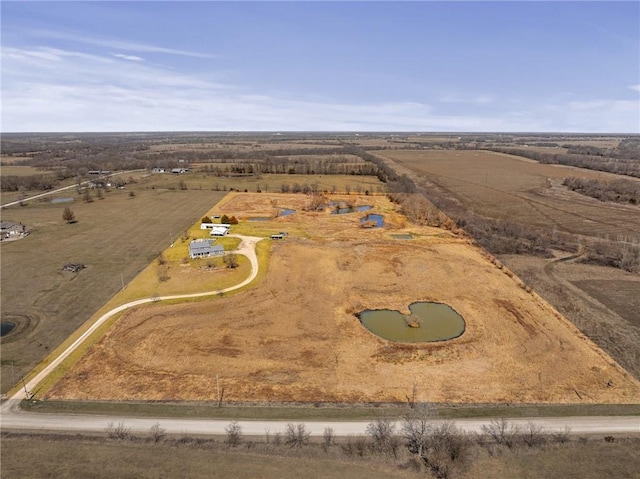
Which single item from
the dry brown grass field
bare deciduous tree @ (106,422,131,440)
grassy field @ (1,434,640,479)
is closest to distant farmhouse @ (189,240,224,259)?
bare deciduous tree @ (106,422,131,440)

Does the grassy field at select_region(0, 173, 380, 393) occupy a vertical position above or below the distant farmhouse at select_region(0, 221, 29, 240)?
below

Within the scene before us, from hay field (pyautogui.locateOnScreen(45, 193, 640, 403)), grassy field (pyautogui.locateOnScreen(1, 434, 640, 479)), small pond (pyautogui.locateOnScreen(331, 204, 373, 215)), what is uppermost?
small pond (pyautogui.locateOnScreen(331, 204, 373, 215))

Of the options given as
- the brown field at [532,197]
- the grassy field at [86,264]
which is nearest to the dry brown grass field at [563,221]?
the brown field at [532,197]

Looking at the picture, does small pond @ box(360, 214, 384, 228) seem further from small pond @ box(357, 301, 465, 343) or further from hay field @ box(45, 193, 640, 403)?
small pond @ box(357, 301, 465, 343)

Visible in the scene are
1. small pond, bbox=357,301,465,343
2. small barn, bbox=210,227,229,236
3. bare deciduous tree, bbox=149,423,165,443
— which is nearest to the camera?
bare deciduous tree, bbox=149,423,165,443

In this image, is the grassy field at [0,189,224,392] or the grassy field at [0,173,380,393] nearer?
the grassy field at [0,189,224,392]

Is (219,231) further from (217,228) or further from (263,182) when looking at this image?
(263,182)

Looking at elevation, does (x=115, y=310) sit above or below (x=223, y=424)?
above

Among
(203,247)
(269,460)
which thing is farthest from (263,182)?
(269,460)
